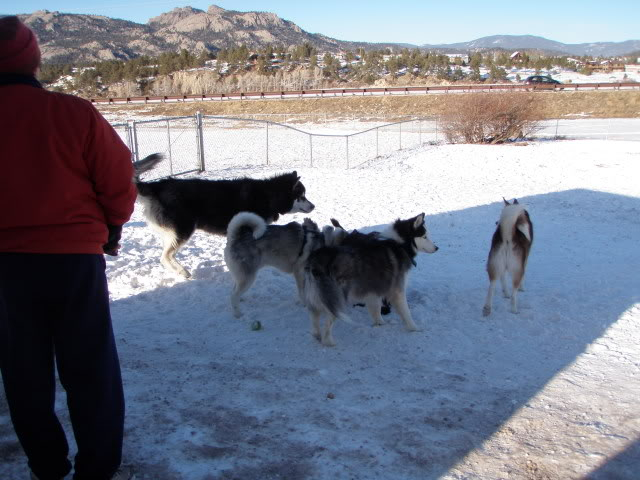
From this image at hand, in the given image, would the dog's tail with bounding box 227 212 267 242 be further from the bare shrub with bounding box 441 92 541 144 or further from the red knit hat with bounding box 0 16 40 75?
the bare shrub with bounding box 441 92 541 144

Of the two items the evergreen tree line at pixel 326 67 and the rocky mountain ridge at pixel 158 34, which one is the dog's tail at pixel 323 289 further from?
the rocky mountain ridge at pixel 158 34

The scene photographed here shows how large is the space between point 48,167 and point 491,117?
61.4 ft

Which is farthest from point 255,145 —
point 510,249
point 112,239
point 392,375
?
point 112,239

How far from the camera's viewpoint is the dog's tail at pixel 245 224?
17.2 feet

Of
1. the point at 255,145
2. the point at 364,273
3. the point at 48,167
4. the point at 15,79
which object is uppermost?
the point at 15,79

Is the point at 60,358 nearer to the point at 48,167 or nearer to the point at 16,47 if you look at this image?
the point at 48,167

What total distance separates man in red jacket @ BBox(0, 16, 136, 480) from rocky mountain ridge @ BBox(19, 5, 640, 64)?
112 meters

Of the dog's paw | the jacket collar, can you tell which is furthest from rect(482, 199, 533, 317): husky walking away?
the jacket collar

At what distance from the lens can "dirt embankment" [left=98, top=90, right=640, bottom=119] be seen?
3478cm

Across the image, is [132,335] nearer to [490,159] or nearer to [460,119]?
[490,159]

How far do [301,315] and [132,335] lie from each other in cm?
162

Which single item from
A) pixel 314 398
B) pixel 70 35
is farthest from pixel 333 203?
pixel 70 35

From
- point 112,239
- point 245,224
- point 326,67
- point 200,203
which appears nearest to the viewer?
point 112,239

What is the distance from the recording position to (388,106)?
38.5 meters
